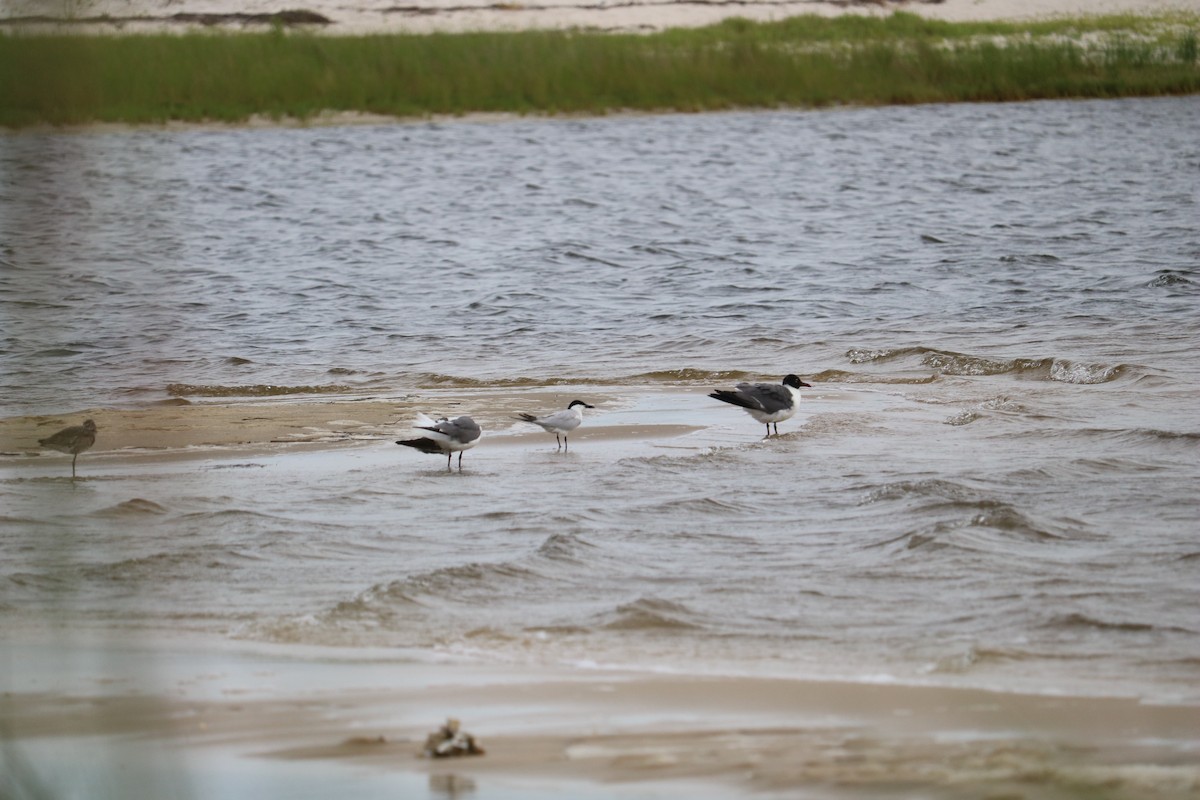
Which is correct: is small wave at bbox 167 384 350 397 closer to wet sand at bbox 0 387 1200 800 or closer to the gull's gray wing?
the gull's gray wing

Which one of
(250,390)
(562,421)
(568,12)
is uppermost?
(568,12)

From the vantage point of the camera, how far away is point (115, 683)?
361 cm

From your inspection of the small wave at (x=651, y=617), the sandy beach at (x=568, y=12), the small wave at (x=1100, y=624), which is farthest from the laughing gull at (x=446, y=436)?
the sandy beach at (x=568, y=12)

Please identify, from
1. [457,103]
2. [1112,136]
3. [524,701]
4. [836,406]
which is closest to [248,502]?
[524,701]

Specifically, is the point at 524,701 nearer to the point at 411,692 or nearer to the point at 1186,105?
the point at 411,692

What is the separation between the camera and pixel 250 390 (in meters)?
10.4

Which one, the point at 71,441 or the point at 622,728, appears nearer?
the point at 622,728

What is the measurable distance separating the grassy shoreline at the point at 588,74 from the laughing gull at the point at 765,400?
2490cm

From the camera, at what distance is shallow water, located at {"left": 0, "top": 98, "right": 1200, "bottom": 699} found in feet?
13.7

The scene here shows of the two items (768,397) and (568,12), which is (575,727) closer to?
(768,397)

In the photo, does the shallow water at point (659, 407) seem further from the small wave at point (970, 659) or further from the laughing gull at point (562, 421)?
the laughing gull at point (562, 421)

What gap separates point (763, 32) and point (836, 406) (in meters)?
31.2

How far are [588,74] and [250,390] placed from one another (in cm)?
2501

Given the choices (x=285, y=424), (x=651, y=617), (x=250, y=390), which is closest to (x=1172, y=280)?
(x=250, y=390)
